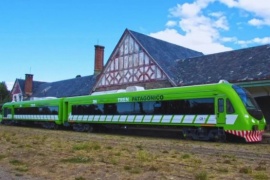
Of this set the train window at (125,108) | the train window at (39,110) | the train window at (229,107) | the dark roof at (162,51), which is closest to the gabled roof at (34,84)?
the train window at (39,110)

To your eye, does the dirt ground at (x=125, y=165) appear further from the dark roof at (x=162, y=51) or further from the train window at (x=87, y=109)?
the dark roof at (x=162, y=51)

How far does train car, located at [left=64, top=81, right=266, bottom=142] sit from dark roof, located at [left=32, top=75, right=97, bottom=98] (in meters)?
19.4

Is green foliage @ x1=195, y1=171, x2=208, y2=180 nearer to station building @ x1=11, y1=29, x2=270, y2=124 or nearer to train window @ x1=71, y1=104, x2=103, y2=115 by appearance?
station building @ x1=11, y1=29, x2=270, y2=124

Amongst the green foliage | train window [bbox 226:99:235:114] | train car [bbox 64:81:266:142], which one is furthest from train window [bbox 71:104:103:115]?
the green foliage

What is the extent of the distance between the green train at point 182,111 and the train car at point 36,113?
2.08 m

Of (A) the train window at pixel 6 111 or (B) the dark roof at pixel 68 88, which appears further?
(B) the dark roof at pixel 68 88

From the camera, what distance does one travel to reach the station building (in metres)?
25.3

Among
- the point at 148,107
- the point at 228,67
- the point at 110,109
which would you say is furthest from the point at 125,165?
the point at 228,67

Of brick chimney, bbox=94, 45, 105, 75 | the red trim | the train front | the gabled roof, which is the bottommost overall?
the red trim

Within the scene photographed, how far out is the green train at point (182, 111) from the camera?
17.9 metres

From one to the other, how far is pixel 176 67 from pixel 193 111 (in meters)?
14.5

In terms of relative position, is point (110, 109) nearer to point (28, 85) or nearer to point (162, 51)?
point (162, 51)

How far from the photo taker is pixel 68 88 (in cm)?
5181

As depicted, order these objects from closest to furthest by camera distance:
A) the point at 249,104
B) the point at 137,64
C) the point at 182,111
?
the point at 249,104 → the point at 182,111 → the point at 137,64
